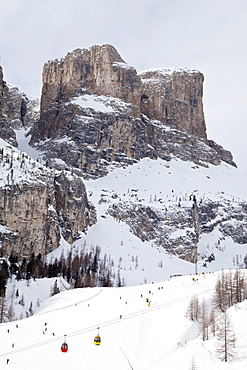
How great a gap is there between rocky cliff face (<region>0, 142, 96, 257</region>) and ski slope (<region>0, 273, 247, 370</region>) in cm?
5995

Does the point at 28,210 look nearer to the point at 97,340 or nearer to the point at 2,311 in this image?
the point at 2,311

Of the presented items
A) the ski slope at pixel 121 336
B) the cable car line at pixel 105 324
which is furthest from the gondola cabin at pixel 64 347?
the cable car line at pixel 105 324

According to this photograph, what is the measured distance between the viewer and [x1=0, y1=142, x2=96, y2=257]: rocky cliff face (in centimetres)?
11981

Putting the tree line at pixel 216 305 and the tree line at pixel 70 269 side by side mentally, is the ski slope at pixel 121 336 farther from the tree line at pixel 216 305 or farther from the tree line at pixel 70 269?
the tree line at pixel 70 269

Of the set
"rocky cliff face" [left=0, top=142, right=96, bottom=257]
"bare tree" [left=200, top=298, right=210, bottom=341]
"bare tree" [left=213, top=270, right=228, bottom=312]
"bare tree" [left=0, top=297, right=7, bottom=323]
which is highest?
"rocky cliff face" [left=0, top=142, right=96, bottom=257]

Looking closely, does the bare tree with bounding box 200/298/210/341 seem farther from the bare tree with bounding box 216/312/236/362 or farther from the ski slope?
the bare tree with bounding box 216/312/236/362

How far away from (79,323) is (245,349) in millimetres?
27405

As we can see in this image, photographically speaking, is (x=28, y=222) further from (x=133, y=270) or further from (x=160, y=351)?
(x=160, y=351)

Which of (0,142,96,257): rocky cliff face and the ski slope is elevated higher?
(0,142,96,257): rocky cliff face

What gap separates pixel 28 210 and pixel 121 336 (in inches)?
3487

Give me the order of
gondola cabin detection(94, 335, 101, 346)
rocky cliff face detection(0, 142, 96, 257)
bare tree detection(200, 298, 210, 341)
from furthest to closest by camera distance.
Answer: rocky cliff face detection(0, 142, 96, 257), gondola cabin detection(94, 335, 101, 346), bare tree detection(200, 298, 210, 341)

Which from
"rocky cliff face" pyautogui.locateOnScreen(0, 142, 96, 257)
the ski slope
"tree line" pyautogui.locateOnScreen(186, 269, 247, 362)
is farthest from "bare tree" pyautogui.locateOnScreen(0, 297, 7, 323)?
"rocky cliff face" pyautogui.locateOnScreen(0, 142, 96, 257)

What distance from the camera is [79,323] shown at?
52312 millimetres

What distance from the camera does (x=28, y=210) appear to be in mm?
128000
